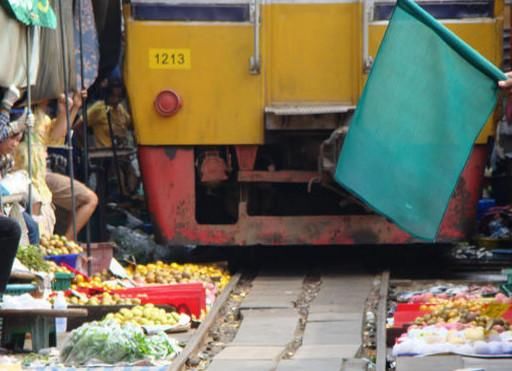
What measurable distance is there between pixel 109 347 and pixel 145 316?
1317 millimetres

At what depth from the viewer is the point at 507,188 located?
57.5ft

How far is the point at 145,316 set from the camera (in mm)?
9438

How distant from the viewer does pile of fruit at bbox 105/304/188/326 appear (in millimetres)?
9312

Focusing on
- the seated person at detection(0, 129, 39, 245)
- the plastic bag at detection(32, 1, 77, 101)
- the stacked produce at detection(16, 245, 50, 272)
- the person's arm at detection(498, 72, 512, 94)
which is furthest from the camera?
the plastic bag at detection(32, 1, 77, 101)

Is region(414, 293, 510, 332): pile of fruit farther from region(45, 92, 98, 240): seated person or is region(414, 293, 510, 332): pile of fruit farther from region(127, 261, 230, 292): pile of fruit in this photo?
region(45, 92, 98, 240): seated person

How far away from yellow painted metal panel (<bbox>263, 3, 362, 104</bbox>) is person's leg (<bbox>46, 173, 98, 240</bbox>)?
1689mm

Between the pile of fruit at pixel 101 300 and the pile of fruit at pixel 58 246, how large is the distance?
45.9 inches

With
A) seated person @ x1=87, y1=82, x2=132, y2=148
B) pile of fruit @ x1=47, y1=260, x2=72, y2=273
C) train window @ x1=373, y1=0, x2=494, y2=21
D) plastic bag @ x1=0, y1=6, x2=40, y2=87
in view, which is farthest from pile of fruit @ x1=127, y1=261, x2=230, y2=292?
seated person @ x1=87, y1=82, x2=132, y2=148

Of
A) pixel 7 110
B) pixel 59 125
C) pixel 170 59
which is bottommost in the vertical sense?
pixel 59 125

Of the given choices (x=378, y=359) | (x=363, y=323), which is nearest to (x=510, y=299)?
(x=363, y=323)

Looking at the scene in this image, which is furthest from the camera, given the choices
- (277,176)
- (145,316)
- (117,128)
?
(117,128)

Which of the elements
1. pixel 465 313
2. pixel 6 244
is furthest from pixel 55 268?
pixel 465 313

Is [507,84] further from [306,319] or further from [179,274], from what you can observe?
[179,274]

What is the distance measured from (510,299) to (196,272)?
3.36 metres
